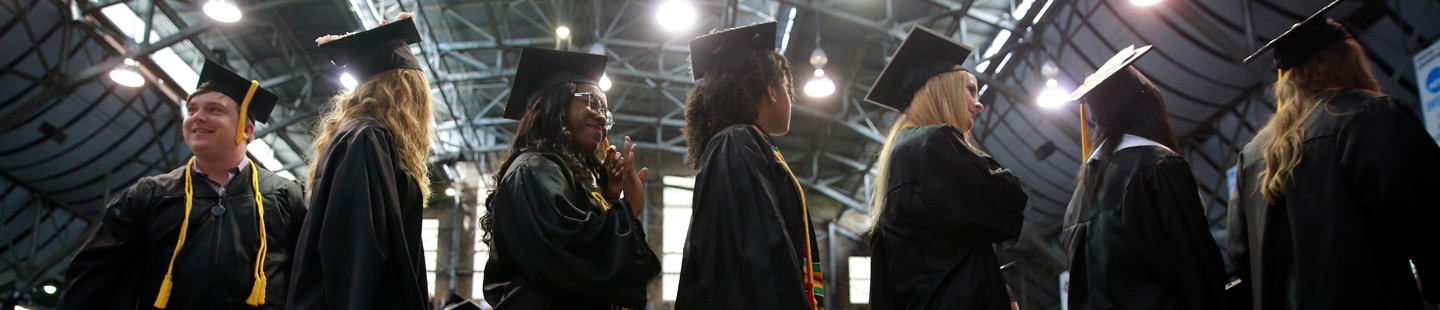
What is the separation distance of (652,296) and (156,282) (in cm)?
1655

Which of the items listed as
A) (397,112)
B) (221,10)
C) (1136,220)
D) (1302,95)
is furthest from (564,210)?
(221,10)

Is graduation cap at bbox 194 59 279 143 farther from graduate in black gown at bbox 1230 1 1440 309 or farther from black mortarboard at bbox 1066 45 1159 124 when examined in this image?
graduate in black gown at bbox 1230 1 1440 309

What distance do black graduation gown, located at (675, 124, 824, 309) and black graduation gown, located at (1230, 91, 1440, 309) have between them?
1260mm

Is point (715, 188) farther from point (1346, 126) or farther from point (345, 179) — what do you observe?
point (1346, 126)

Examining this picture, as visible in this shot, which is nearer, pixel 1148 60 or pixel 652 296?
pixel 1148 60

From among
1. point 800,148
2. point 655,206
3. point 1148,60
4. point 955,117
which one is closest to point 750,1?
point 1148,60

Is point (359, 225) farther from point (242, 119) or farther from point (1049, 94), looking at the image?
point (1049, 94)

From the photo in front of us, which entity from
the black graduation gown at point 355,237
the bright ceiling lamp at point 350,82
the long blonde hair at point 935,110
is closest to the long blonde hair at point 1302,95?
the long blonde hair at point 935,110

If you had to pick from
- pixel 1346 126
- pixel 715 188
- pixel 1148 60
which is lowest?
pixel 715 188

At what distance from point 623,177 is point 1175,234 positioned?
1.60 metres

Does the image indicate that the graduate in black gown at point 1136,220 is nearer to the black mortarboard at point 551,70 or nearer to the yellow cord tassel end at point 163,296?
the black mortarboard at point 551,70

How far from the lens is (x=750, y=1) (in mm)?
12219

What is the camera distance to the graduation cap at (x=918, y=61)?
2.52 meters

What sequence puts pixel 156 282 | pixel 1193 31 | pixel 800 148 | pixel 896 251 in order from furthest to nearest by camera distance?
1. pixel 800 148
2. pixel 1193 31
3. pixel 156 282
4. pixel 896 251
